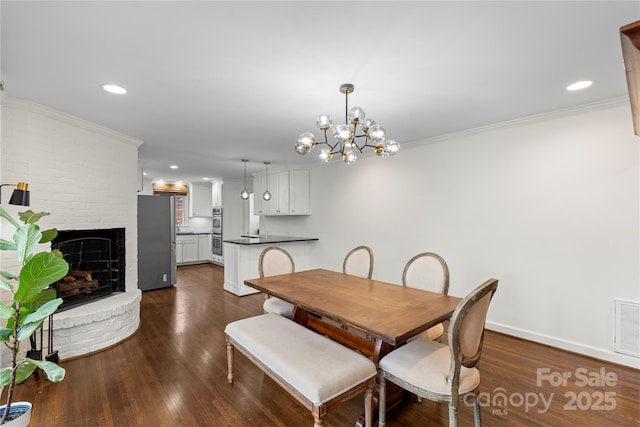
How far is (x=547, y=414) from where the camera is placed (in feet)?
6.59

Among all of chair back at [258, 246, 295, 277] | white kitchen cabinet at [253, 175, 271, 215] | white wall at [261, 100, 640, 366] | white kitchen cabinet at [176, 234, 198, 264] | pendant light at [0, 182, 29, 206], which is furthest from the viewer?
white kitchen cabinet at [176, 234, 198, 264]

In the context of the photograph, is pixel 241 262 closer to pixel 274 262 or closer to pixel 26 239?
pixel 274 262

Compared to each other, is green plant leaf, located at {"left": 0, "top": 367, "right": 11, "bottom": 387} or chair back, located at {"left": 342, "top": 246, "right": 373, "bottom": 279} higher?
chair back, located at {"left": 342, "top": 246, "right": 373, "bottom": 279}

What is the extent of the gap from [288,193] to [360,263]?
10.7 ft

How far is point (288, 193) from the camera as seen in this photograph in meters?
6.19

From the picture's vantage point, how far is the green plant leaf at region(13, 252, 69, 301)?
1.35 m

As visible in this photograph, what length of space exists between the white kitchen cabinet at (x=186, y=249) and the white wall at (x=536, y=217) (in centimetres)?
575

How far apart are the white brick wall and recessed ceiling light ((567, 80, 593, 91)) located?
4714 mm

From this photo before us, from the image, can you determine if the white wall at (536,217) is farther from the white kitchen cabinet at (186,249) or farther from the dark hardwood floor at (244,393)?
the white kitchen cabinet at (186,249)

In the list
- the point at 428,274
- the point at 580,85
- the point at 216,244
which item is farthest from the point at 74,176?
the point at 216,244

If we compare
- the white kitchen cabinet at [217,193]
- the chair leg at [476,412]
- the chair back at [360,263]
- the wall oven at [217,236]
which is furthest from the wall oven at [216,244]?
the chair leg at [476,412]

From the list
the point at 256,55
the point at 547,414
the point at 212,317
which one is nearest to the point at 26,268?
the point at 256,55

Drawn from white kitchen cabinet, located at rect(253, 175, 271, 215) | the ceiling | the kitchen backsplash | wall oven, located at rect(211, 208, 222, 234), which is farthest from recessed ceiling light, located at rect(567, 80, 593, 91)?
the kitchen backsplash

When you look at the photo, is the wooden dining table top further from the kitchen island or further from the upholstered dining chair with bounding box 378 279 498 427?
the kitchen island
